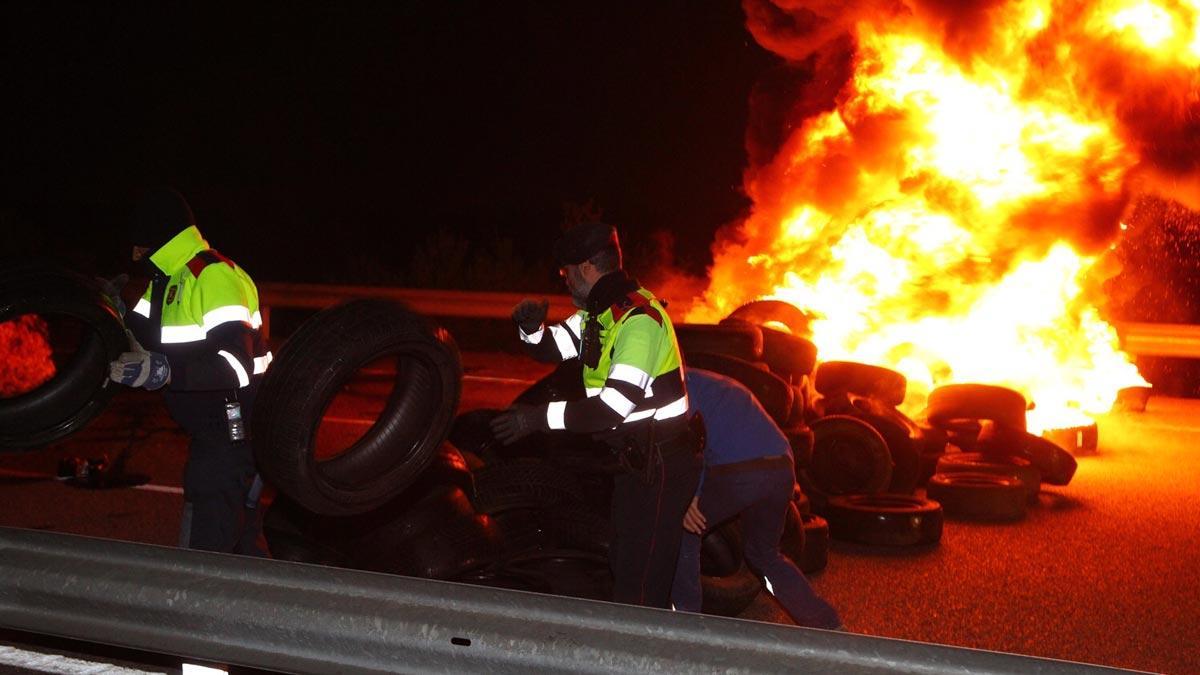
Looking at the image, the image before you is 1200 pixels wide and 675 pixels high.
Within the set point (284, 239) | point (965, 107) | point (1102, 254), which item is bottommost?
point (284, 239)

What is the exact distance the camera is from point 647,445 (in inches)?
203

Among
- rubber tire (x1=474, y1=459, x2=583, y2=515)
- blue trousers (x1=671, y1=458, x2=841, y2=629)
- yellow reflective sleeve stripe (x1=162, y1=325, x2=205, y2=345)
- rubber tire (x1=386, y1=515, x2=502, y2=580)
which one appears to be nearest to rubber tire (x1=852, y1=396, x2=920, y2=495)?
rubber tire (x1=474, y1=459, x2=583, y2=515)

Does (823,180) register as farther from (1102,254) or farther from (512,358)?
(512,358)

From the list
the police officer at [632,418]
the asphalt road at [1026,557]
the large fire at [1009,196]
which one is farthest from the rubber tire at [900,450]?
the police officer at [632,418]

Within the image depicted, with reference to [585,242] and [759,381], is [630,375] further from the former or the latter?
[759,381]

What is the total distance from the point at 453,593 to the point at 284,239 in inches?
1205

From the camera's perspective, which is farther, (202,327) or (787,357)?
(787,357)

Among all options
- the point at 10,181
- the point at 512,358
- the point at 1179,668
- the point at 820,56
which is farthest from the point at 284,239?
the point at 1179,668

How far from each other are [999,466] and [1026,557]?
1.61 meters

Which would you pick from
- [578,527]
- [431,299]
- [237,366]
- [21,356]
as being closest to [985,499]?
[578,527]

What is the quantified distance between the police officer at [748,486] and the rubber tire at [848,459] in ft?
10.5

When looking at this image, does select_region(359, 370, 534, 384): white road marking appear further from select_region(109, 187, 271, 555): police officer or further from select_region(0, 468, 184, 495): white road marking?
select_region(109, 187, 271, 555): police officer

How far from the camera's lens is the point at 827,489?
350 inches

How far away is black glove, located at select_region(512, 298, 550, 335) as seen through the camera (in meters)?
5.75
